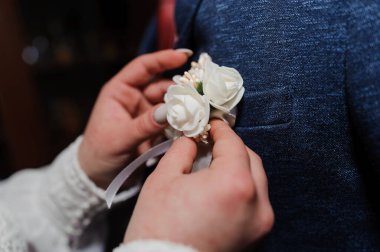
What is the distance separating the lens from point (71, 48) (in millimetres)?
1644

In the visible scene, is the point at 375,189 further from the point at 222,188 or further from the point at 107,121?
the point at 107,121

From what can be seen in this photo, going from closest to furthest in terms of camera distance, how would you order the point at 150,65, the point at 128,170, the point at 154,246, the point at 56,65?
the point at 154,246 < the point at 128,170 < the point at 150,65 < the point at 56,65

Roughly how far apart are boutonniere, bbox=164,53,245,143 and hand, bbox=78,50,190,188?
0.14 m

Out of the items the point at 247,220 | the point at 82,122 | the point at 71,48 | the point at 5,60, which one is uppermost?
the point at 247,220

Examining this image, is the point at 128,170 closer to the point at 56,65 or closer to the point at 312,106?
the point at 312,106

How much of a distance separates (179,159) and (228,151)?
0.05 metres

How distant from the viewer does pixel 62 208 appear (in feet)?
2.13

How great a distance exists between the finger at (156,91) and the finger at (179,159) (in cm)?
20

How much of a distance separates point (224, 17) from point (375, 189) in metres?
0.25

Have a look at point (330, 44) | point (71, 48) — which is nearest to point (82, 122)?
point (71, 48)

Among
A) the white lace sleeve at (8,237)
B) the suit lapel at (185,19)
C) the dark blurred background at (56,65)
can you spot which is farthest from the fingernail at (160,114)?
the dark blurred background at (56,65)

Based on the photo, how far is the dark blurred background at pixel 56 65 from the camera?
4.66 ft

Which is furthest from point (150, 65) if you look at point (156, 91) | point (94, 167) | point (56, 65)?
point (56, 65)

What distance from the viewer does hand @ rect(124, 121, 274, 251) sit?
0.33m
